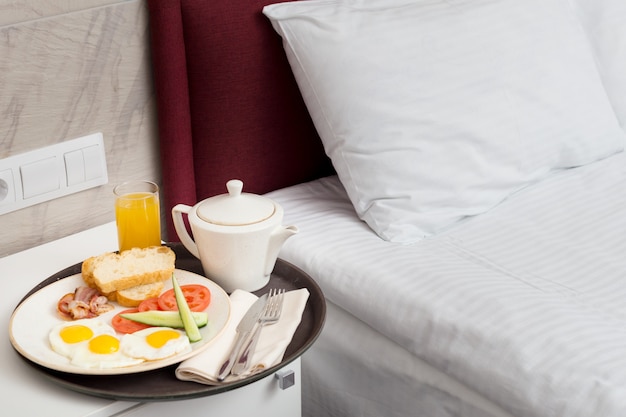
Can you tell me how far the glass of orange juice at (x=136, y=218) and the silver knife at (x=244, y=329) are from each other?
0.20m

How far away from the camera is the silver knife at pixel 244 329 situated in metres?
1.03

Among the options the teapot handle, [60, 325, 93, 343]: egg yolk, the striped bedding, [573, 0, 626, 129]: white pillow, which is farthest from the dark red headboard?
[573, 0, 626, 129]: white pillow

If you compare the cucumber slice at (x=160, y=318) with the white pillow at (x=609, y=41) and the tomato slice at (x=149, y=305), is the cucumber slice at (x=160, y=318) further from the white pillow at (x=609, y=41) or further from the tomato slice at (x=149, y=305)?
the white pillow at (x=609, y=41)

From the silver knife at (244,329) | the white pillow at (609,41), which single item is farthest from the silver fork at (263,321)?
the white pillow at (609,41)

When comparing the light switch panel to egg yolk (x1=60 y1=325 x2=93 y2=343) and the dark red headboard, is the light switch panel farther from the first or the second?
egg yolk (x1=60 y1=325 x2=93 y2=343)

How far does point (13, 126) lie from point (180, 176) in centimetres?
31

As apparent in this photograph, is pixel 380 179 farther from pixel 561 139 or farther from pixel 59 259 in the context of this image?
pixel 59 259

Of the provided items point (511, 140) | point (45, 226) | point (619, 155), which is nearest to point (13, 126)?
point (45, 226)

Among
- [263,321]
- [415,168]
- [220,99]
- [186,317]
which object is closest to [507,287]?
[415,168]

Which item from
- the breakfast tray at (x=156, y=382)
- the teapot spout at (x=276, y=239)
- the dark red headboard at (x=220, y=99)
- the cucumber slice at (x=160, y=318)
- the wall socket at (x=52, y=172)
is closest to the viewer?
the breakfast tray at (x=156, y=382)

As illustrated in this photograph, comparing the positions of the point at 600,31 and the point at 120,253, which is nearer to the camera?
the point at 120,253

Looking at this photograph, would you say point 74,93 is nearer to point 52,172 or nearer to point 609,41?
point 52,172

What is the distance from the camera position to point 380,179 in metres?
1.45

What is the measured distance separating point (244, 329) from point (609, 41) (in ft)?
3.89
